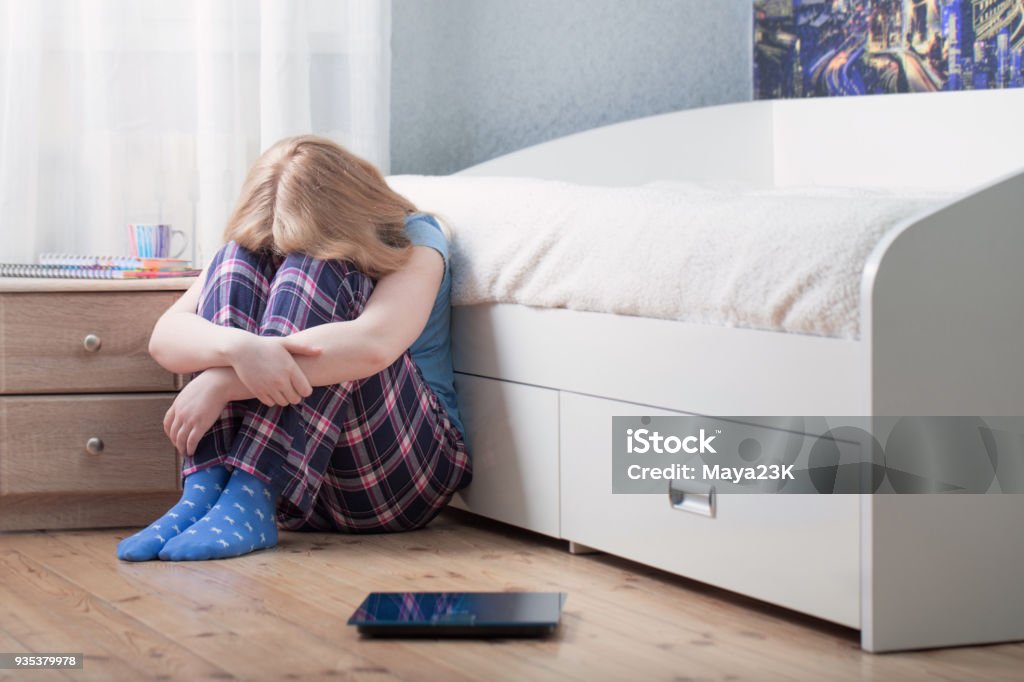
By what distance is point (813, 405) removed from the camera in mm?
1374

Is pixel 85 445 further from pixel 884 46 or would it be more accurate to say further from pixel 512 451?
pixel 884 46

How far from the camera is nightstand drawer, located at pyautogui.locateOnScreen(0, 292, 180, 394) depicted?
1.94m

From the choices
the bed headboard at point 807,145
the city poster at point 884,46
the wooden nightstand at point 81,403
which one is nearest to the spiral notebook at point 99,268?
the wooden nightstand at point 81,403

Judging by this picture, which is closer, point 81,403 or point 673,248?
point 673,248

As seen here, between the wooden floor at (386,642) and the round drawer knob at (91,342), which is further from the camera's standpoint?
the round drawer knob at (91,342)

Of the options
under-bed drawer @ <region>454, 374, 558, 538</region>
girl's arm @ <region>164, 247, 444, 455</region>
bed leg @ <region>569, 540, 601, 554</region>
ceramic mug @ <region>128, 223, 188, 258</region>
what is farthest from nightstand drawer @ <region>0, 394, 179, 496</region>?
bed leg @ <region>569, 540, 601, 554</region>

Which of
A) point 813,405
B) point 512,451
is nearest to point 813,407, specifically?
point 813,405

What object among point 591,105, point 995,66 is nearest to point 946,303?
point 995,66

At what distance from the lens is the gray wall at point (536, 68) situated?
2613 millimetres

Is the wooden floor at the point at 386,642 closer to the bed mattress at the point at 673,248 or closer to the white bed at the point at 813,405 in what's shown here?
the white bed at the point at 813,405

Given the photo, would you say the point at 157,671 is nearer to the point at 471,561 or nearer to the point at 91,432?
the point at 471,561

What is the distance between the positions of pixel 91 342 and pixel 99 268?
0.48 feet

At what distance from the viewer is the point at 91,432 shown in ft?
6.42

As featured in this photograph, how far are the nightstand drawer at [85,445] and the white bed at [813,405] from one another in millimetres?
472
